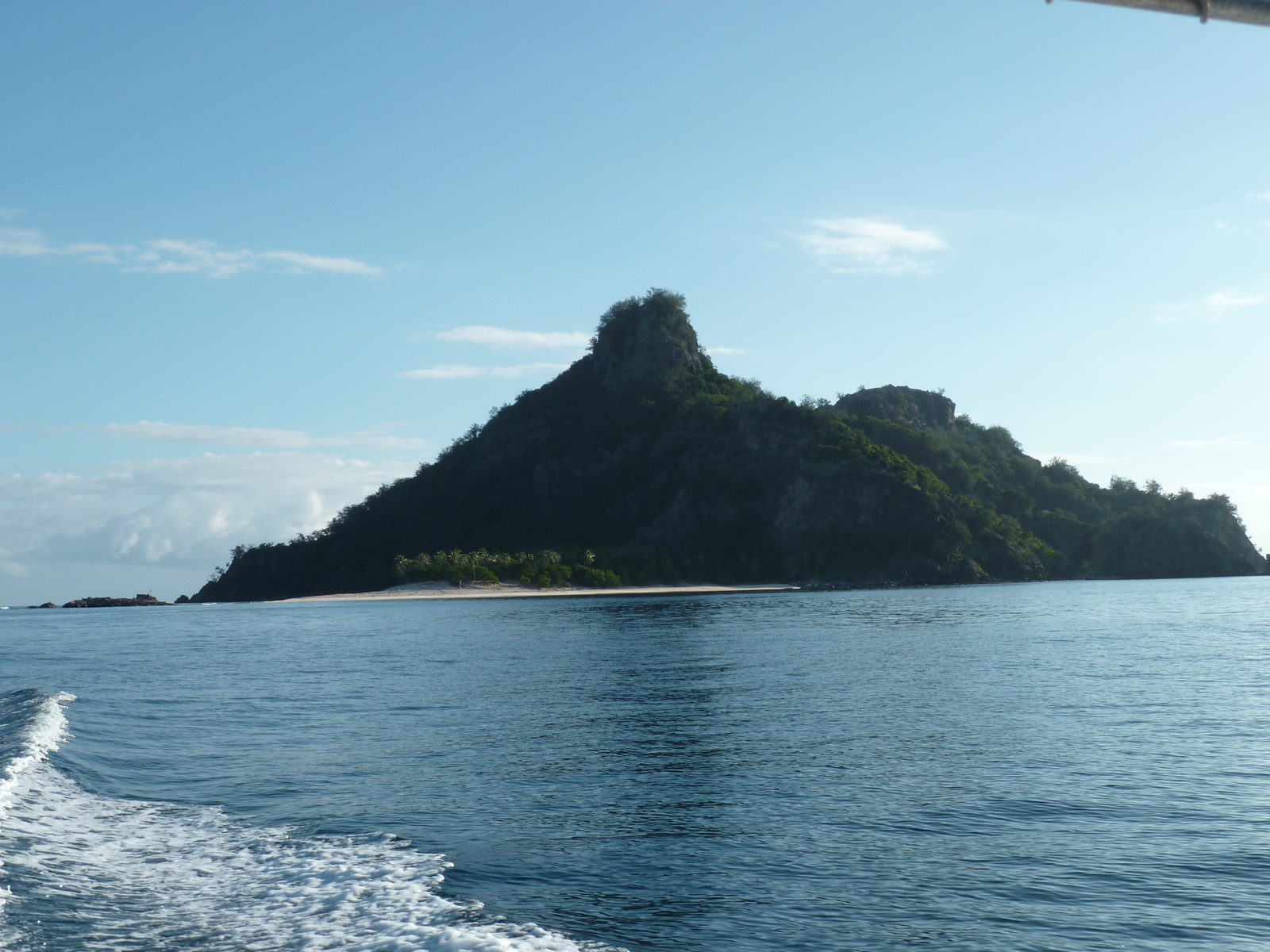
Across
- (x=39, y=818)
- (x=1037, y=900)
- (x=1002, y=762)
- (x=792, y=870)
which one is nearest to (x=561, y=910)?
(x=792, y=870)

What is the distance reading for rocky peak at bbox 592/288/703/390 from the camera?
18675 cm

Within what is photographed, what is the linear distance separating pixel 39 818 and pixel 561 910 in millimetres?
9741

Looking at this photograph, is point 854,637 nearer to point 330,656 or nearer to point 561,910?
point 330,656

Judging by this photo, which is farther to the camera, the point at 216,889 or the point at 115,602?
the point at 115,602

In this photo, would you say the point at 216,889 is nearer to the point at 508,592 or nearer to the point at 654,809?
the point at 654,809

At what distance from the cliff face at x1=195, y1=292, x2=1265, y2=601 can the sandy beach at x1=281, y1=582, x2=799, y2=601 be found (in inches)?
323

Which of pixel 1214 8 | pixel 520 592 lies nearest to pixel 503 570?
pixel 520 592

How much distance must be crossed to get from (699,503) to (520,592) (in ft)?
141

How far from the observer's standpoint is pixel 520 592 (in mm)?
126375

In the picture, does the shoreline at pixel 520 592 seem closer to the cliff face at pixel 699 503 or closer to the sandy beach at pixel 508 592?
the sandy beach at pixel 508 592

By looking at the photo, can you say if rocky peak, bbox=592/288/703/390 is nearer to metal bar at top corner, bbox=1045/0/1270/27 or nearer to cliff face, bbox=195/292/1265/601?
cliff face, bbox=195/292/1265/601

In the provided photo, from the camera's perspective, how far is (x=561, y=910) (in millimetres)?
10859

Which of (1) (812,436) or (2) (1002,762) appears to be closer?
(2) (1002,762)

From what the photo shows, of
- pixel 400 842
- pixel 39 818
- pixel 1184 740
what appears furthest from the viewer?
pixel 1184 740
